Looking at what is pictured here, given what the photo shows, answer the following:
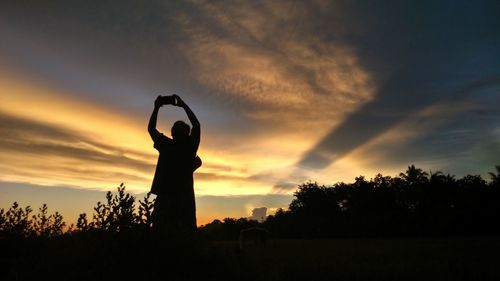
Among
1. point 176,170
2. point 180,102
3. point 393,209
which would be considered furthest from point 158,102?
point 393,209

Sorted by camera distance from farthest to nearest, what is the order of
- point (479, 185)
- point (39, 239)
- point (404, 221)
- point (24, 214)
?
point (479, 185), point (404, 221), point (24, 214), point (39, 239)

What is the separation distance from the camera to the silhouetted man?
6.43 m

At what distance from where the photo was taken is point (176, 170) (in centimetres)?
666

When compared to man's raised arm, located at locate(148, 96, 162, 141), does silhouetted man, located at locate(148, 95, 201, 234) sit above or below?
below

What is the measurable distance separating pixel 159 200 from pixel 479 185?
273 ft

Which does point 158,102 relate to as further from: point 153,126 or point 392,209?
point 392,209

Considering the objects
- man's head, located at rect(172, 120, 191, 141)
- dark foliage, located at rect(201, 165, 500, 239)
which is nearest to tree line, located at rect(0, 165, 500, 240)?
dark foliage, located at rect(201, 165, 500, 239)

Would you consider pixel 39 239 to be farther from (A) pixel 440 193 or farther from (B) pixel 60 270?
(A) pixel 440 193

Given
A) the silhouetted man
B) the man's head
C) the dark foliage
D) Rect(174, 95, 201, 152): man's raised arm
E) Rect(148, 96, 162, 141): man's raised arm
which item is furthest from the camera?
the dark foliage

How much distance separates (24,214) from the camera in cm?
795

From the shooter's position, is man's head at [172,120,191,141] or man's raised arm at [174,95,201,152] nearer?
man's raised arm at [174,95,201,152]

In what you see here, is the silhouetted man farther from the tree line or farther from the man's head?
the tree line

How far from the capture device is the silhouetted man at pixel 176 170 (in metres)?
6.43

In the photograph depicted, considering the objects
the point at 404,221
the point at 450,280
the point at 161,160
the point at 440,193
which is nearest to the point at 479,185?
the point at 440,193
